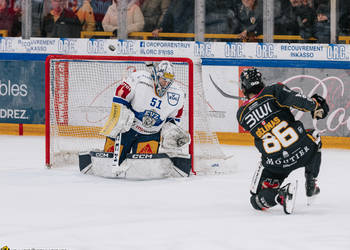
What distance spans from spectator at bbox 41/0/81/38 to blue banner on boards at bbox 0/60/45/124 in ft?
1.43

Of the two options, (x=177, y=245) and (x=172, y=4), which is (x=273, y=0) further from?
(x=177, y=245)

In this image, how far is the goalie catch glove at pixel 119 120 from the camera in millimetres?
6750

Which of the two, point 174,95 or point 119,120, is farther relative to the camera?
point 174,95

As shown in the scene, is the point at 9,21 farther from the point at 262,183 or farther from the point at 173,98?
the point at 262,183

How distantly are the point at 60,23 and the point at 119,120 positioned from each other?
349 centimetres

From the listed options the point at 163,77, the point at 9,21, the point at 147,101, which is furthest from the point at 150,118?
the point at 9,21

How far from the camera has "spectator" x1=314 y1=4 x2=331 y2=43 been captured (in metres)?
8.82

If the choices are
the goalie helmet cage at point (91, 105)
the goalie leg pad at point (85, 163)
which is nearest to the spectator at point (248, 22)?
the goalie helmet cage at point (91, 105)

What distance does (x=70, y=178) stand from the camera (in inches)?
272

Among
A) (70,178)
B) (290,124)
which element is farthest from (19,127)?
(290,124)

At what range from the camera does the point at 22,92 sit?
983 centimetres

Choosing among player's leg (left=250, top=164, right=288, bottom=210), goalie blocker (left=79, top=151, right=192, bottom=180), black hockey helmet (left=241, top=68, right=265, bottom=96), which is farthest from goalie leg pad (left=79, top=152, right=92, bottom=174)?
black hockey helmet (left=241, top=68, right=265, bottom=96)

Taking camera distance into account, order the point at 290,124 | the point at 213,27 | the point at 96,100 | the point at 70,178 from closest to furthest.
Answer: the point at 290,124, the point at 70,178, the point at 96,100, the point at 213,27

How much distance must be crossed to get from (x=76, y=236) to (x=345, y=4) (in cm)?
504
